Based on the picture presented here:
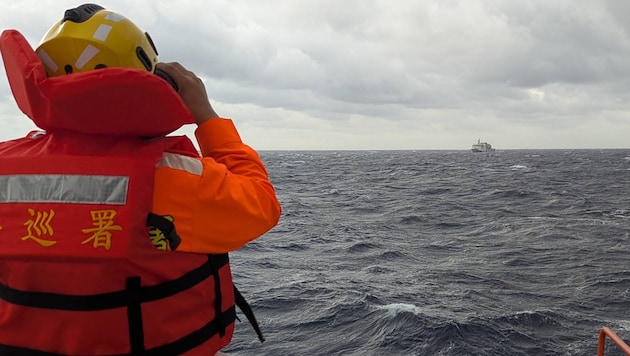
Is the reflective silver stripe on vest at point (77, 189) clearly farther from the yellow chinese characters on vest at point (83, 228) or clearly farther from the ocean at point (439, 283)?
the ocean at point (439, 283)

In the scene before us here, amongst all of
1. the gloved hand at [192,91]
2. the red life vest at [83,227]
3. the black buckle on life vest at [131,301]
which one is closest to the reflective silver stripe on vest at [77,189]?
the red life vest at [83,227]

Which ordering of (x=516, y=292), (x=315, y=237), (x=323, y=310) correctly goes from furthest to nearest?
(x=315, y=237) → (x=516, y=292) → (x=323, y=310)

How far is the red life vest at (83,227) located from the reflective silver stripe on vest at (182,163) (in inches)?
1.2

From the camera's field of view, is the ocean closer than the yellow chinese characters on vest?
No

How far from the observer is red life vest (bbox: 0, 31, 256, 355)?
5.05 feet

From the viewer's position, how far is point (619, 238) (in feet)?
64.7

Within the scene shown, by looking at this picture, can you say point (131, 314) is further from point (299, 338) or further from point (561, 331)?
point (561, 331)

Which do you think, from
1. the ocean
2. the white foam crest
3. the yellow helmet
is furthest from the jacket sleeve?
the white foam crest

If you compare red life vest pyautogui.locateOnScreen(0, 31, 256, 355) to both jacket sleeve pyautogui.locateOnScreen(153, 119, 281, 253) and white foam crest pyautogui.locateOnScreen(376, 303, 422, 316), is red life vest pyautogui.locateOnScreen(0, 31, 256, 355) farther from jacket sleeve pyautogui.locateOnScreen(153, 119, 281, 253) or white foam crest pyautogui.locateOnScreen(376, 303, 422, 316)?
white foam crest pyautogui.locateOnScreen(376, 303, 422, 316)

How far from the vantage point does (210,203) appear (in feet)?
5.32

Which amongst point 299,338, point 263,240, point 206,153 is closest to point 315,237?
point 263,240

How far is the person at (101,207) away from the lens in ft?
5.06

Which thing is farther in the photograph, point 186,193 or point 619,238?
point 619,238

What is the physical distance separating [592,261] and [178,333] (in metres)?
16.9
